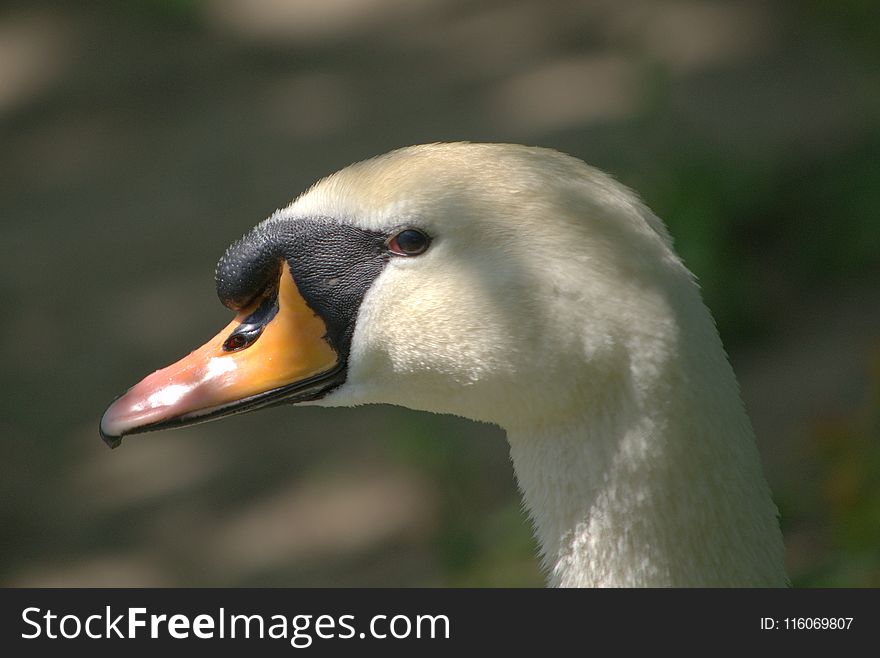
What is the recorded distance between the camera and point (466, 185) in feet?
6.77

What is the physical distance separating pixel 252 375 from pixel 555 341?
1.98ft

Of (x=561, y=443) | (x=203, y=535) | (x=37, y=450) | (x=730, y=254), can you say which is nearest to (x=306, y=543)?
(x=203, y=535)

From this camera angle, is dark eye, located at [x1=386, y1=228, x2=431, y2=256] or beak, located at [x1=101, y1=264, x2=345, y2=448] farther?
beak, located at [x1=101, y1=264, x2=345, y2=448]

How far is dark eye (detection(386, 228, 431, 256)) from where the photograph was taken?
2084 mm

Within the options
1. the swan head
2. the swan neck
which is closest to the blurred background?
the swan neck

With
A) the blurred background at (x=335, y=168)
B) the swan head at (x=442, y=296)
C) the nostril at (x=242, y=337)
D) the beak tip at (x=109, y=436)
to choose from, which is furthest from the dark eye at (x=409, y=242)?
the blurred background at (x=335, y=168)

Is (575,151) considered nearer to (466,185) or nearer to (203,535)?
(203,535)

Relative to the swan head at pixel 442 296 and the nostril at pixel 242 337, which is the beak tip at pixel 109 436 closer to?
the swan head at pixel 442 296

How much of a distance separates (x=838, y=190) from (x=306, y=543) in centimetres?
257

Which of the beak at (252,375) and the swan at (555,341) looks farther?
the beak at (252,375)

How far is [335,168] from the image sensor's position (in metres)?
6.32

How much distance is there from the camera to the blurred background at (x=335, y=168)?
Answer: 176 inches

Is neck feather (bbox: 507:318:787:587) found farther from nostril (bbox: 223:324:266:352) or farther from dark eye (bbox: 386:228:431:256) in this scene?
nostril (bbox: 223:324:266:352)

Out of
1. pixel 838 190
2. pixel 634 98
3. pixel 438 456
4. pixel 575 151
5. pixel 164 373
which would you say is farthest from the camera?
pixel 575 151
